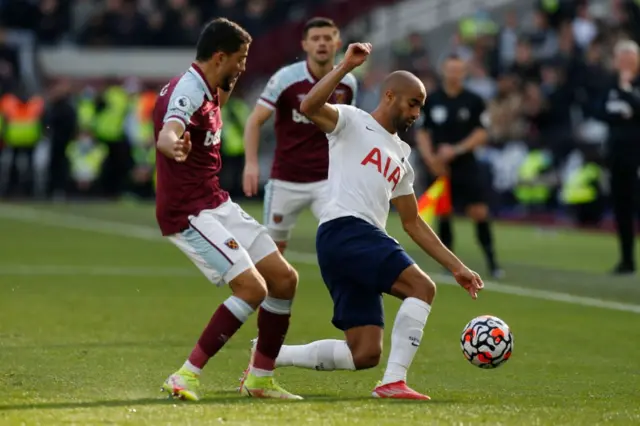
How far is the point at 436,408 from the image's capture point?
741cm

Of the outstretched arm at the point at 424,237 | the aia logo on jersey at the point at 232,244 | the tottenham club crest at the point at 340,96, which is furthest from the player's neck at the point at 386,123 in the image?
the tottenham club crest at the point at 340,96

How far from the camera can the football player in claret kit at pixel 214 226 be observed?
25.6 feet

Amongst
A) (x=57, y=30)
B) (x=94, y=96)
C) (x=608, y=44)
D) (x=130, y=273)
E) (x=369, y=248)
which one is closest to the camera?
(x=369, y=248)

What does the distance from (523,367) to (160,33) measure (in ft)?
96.2

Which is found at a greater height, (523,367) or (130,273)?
(523,367)

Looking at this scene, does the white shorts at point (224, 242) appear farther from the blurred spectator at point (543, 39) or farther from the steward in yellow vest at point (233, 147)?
the steward in yellow vest at point (233, 147)

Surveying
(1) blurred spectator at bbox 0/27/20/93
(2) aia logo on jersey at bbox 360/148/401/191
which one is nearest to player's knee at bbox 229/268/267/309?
(2) aia logo on jersey at bbox 360/148/401/191

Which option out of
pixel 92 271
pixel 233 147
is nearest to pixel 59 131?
pixel 233 147

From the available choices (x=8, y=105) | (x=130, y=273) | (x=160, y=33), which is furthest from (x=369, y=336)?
(x=160, y=33)

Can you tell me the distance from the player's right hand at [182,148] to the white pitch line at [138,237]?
6.07 m

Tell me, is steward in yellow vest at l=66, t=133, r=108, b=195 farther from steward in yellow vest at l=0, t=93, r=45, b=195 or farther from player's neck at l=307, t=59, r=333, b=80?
player's neck at l=307, t=59, r=333, b=80

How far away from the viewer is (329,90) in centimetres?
775

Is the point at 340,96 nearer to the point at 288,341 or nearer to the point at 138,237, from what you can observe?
the point at 288,341

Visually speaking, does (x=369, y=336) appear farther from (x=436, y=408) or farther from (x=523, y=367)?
(x=523, y=367)
